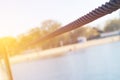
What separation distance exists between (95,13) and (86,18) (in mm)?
37

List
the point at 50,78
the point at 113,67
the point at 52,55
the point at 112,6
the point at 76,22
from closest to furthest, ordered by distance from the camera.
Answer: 1. the point at 112,6
2. the point at 76,22
3. the point at 113,67
4. the point at 50,78
5. the point at 52,55

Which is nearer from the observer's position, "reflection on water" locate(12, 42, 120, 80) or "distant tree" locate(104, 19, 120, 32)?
"reflection on water" locate(12, 42, 120, 80)

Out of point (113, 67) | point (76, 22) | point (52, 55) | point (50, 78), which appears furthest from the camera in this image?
point (52, 55)

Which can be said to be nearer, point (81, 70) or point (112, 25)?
point (81, 70)

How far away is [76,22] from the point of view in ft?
1.92

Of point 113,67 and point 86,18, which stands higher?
point 86,18

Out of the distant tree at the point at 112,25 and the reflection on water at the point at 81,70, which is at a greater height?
the distant tree at the point at 112,25

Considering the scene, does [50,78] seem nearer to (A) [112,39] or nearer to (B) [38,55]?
(B) [38,55]

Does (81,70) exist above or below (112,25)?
below

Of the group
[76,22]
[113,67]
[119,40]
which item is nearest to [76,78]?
[113,67]

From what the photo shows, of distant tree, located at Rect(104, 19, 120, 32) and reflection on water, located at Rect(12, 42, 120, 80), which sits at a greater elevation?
distant tree, located at Rect(104, 19, 120, 32)

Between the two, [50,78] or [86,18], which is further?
[50,78]

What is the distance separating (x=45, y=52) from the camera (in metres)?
20.4

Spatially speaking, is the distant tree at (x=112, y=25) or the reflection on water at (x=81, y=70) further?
the distant tree at (x=112, y=25)
